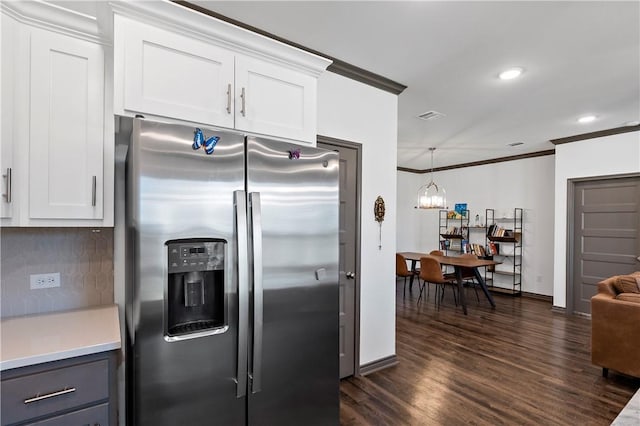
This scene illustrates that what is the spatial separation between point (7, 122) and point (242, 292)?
4.36 ft

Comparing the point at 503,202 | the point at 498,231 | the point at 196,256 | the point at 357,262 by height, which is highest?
the point at 503,202

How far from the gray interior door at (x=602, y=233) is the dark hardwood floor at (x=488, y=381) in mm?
793

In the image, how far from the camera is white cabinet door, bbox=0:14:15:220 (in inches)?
58.1

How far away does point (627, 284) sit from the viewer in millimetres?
3047

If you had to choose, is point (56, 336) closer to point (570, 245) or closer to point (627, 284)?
point (627, 284)

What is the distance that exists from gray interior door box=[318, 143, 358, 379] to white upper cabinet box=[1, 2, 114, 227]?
1.73 metres

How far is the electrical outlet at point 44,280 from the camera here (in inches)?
70.7

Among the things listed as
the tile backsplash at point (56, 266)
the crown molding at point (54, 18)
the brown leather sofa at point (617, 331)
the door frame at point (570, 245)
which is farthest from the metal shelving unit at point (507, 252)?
the crown molding at point (54, 18)

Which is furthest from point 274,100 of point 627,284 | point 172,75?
point 627,284

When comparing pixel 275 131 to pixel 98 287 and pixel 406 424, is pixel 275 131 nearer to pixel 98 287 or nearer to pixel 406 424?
pixel 98 287

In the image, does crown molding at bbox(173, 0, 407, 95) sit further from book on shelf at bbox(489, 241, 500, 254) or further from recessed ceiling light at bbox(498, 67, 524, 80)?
book on shelf at bbox(489, 241, 500, 254)

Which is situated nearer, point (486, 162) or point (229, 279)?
point (229, 279)

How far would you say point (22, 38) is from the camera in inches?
60.8

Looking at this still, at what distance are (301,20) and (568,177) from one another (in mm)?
4999
